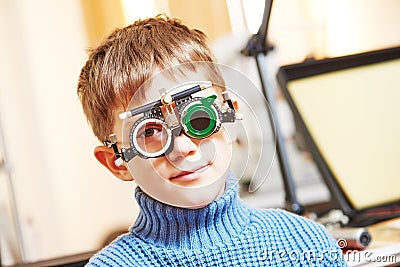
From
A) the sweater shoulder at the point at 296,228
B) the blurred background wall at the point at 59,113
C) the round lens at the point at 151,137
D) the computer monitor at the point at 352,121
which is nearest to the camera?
the round lens at the point at 151,137

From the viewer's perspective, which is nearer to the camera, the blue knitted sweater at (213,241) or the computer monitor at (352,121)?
the blue knitted sweater at (213,241)

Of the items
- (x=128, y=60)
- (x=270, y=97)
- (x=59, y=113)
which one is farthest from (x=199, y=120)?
(x=59, y=113)

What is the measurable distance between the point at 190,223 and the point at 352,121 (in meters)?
0.49

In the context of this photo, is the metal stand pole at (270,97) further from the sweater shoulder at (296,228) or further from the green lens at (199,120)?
the green lens at (199,120)

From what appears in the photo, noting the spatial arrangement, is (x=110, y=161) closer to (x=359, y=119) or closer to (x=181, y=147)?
(x=181, y=147)

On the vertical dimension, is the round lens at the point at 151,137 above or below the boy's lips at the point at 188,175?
above

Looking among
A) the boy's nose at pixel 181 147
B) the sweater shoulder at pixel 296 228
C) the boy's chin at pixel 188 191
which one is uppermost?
the boy's nose at pixel 181 147

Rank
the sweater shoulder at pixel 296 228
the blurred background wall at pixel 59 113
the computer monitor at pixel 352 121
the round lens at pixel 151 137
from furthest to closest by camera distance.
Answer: the blurred background wall at pixel 59 113 → the computer monitor at pixel 352 121 → the sweater shoulder at pixel 296 228 → the round lens at pixel 151 137

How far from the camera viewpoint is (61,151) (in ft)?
4.03

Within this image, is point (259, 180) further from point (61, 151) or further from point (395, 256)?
point (61, 151)

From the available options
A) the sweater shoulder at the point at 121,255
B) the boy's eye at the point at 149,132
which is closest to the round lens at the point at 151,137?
the boy's eye at the point at 149,132

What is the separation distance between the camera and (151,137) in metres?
0.58

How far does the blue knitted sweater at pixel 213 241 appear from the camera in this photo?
0.65 meters

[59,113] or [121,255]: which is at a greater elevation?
[59,113]
